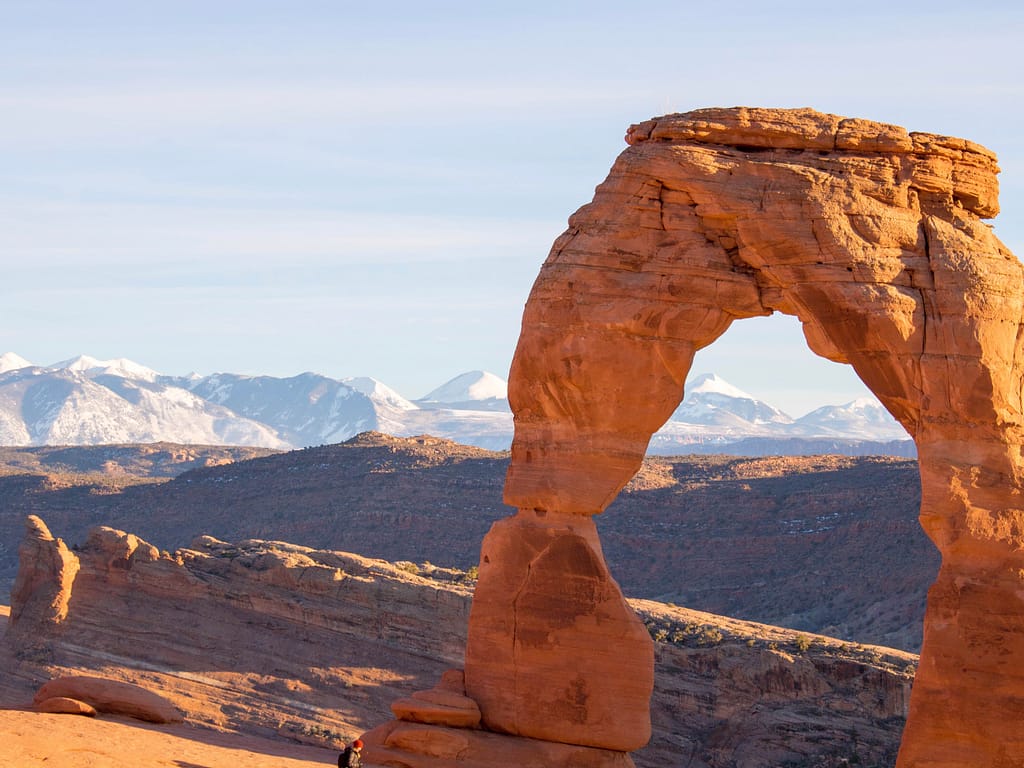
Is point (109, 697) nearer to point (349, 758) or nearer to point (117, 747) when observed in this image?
point (117, 747)

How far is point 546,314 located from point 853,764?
41.5 ft

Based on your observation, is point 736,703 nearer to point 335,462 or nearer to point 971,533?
point 971,533

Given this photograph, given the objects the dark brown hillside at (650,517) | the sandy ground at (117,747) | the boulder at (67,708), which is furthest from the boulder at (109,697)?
the dark brown hillside at (650,517)

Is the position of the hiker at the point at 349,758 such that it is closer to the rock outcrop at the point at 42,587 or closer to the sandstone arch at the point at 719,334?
the sandstone arch at the point at 719,334

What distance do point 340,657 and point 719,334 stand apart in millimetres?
17103

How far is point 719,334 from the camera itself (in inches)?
942

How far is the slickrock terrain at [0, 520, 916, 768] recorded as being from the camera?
112 ft

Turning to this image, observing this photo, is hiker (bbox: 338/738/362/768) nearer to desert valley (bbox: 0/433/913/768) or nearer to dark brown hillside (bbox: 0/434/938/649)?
desert valley (bbox: 0/433/913/768)

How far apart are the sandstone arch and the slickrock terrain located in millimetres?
10732

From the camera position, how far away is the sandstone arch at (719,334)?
2252 centimetres

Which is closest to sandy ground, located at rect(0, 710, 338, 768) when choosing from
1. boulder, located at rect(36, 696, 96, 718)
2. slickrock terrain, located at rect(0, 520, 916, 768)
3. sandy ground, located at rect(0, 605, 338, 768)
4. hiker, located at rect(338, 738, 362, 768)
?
sandy ground, located at rect(0, 605, 338, 768)

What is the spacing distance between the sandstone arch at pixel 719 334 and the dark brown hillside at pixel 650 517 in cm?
2692

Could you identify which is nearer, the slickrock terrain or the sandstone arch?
the sandstone arch

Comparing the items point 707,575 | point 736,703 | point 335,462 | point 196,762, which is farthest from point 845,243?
point 335,462
